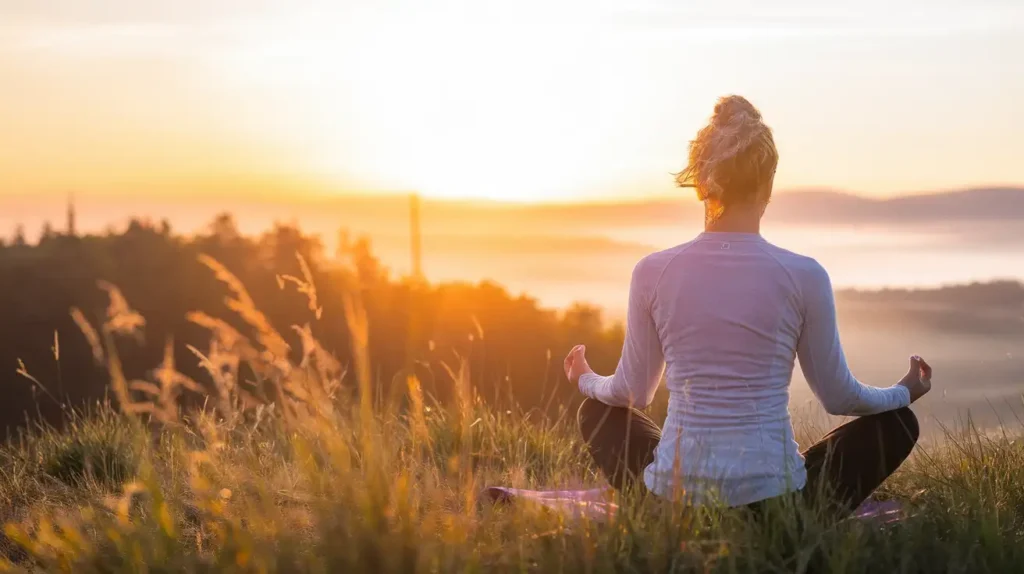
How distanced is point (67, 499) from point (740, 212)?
413 centimetres

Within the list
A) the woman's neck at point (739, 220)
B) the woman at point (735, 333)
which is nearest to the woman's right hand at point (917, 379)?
the woman at point (735, 333)

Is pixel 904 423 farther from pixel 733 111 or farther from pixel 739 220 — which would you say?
pixel 733 111

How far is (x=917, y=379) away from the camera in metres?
3.81

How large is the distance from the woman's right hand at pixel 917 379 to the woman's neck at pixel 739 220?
0.90 m

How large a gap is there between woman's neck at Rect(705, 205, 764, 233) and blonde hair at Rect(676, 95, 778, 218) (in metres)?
0.02

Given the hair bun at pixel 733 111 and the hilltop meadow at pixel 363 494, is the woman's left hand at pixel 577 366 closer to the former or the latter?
the hilltop meadow at pixel 363 494

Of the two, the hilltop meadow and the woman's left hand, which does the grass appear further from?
the woman's left hand

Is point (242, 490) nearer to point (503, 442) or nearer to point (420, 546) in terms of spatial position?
point (420, 546)

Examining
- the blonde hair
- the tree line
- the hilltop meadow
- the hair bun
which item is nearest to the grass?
the hilltop meadow

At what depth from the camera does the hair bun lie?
344 centimetres

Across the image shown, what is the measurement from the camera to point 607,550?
321 centimetres

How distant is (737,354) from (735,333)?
2.9 inches

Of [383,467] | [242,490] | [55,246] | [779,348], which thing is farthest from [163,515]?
[55,246]

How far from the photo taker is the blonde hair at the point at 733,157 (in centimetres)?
339
